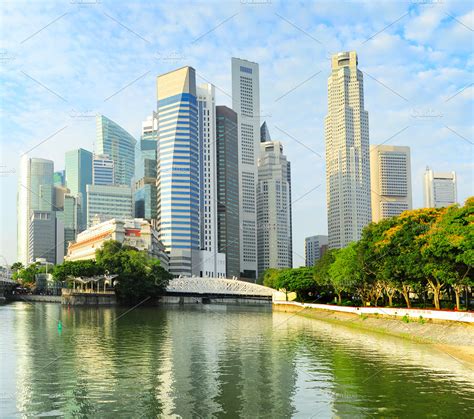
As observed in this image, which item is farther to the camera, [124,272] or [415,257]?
[124,272]

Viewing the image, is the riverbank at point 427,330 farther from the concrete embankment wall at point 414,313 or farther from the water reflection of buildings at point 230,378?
the water reflection of buildings at point 230,378

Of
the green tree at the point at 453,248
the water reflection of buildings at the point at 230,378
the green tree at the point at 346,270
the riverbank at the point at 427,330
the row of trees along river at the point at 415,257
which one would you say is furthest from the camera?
the green tree at the point at 346,270

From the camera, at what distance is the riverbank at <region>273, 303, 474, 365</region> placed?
185 feet

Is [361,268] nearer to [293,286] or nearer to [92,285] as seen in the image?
[293,286]

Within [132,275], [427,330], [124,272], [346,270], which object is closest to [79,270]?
[124,272]

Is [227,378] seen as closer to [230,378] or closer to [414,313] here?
[230,378]

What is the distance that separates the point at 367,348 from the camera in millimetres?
59156

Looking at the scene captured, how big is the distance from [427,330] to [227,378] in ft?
113

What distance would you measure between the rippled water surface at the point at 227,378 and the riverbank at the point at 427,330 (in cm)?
212

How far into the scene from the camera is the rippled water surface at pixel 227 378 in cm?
3183

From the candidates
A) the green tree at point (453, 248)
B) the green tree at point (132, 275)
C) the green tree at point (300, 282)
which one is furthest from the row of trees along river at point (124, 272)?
the green tree at point (453, 248)

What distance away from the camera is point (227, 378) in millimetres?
40906

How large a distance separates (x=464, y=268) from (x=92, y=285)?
122829 mm

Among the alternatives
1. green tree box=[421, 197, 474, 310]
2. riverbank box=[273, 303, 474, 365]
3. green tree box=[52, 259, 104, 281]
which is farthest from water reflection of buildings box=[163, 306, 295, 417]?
green tree box=[52, 259, 104, 281]
